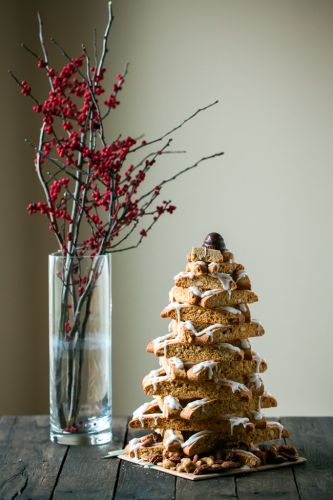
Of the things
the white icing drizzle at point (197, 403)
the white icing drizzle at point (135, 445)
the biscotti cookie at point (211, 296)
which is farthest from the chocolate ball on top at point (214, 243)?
the white icing drizzle at point (135, 445)

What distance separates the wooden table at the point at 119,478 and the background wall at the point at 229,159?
1298 mm

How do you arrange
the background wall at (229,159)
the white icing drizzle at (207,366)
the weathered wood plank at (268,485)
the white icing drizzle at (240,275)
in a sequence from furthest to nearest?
the background wall at (229,159) < the white icing drizzle at (240,275) < the white icing drizzle at (207,366) < the weathered wood plank at (268,485)

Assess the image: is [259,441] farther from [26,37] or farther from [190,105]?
[26,37]

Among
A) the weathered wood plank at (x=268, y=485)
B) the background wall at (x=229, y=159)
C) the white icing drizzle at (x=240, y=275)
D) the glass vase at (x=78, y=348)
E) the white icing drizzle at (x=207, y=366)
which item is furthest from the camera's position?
the background wall at (x=229, y=159)

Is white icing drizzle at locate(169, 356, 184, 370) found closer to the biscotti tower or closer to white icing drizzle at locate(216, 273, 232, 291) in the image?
the biscotti tower

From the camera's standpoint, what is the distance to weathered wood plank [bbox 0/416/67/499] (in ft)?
5.81

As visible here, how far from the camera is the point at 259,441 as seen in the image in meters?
1.99

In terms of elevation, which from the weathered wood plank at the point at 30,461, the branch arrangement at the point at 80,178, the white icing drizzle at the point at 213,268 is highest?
the branch arrangement at the point at 80,178

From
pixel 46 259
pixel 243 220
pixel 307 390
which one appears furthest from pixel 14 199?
pixel 307 390

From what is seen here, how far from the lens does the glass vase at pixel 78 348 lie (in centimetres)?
210

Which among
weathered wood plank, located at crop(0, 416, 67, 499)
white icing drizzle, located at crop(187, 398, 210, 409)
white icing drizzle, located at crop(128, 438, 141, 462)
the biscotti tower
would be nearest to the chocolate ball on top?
the biscotti tower

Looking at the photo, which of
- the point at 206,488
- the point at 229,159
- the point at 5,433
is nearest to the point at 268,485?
the point at 206,488

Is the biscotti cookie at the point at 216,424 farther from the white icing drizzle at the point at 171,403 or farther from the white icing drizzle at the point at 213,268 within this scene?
the white icing drizzle at the point at 213,268

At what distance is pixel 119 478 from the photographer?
184 cm
